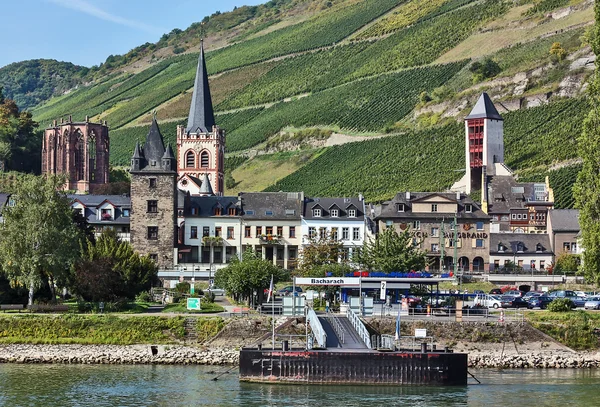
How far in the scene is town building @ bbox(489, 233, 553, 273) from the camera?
325ft

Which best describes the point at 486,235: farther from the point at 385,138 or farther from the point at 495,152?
the point at 385,138

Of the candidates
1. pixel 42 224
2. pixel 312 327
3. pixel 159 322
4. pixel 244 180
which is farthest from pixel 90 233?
pixel 244 180

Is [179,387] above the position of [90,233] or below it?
below

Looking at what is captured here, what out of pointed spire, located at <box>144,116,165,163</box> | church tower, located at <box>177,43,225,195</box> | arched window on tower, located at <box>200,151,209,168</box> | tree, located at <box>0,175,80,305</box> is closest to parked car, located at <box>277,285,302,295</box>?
tree, located at <box>0,175,80,305</box>

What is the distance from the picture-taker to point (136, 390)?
47.9 metres

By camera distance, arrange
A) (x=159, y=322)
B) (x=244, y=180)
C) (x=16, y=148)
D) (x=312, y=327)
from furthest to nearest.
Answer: (x=244, y=180)
(x=16, y=148)
(x=159, y=322)
(x=312, y=327)

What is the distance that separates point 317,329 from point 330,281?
9480 millimetres

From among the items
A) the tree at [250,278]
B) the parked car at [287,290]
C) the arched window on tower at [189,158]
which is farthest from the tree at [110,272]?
the arched window on tower at [189,158]

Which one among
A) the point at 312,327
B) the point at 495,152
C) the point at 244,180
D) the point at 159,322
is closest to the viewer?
the point at 312,327

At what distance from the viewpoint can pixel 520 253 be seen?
3927 inches

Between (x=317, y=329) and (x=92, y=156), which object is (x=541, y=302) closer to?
(x=317, y=329)

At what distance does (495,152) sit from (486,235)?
4481 centimetres

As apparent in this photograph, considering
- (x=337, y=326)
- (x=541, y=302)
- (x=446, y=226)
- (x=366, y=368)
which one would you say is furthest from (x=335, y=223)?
(x=366, y=368)

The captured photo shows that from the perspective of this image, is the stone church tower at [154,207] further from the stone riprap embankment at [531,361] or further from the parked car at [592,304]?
the stone riprap embankment at [531,361]
